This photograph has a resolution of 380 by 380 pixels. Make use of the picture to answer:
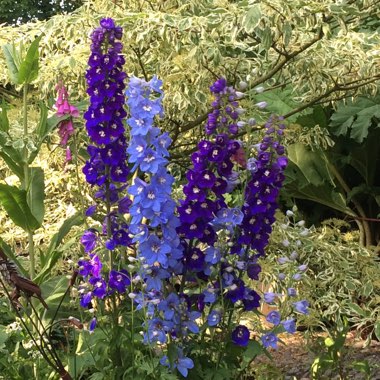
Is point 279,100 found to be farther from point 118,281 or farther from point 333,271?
point 118,281

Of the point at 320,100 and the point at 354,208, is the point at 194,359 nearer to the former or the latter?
the point at 320,100

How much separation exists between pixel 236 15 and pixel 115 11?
0.67 metres

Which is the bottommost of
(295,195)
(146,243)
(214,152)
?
(295,195)

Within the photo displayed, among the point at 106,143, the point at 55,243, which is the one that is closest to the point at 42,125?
the point at 55,243

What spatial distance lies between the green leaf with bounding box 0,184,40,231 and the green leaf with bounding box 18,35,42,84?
19.2 inches

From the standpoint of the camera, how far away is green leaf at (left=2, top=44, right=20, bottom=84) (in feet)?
10.6

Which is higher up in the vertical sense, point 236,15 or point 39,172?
point 236,15

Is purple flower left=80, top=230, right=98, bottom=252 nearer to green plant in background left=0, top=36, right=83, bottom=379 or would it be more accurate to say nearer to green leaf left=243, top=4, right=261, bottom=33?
green plant in background left=0, top=36, right=83, bottom=379

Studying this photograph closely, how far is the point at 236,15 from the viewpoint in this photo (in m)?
3.10

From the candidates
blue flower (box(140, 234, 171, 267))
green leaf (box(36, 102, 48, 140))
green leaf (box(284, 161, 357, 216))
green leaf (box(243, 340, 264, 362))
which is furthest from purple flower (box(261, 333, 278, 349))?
green leaf (box(284, 161, 357, 216))

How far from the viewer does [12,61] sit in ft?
10.8

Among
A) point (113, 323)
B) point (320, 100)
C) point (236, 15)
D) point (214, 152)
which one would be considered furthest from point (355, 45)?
point (113, 323)

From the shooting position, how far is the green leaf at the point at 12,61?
3.22 meters

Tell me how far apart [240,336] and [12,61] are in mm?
1643
